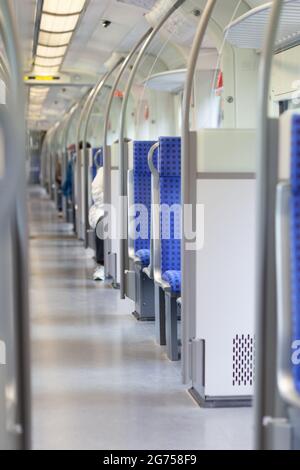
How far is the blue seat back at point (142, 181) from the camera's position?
Answer: 6.50 meters

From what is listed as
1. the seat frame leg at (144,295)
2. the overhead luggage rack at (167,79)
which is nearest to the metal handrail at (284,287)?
the seat frame leg at (144,295)

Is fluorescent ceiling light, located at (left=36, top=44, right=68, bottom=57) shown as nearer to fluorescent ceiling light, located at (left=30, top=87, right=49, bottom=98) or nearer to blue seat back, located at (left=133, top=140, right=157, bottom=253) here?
blue seat back, located at (left=133, top=140, right=157, bottom=253)

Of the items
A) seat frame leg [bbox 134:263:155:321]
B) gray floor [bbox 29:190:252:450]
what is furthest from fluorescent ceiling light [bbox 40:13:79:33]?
seat frame leg [bbox 134:263:155:321]

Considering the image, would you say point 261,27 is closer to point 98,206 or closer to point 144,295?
point 144,295

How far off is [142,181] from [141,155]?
23 cm

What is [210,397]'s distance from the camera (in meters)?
4.39

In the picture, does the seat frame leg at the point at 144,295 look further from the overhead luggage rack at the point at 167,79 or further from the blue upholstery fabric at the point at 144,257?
the overhead luggage rack at the point at 167,79

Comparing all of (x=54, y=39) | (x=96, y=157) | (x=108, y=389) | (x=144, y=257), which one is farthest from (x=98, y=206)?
(x=108, y=389)

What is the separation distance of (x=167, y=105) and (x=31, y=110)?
12.9 m

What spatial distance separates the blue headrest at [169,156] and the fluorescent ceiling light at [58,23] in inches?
182

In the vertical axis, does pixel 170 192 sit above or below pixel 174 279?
above

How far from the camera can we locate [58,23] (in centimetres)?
971

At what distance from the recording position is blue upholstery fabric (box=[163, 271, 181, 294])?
16.6 ft
